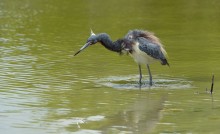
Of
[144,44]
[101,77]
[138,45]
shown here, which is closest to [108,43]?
[138,45]

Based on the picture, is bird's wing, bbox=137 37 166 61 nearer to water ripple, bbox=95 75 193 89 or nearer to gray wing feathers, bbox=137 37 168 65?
gray wing feathers, bbox=137 37 168 65

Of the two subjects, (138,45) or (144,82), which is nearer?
(138,45)

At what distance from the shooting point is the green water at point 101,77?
10148 mm

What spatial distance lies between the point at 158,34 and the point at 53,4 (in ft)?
29.2

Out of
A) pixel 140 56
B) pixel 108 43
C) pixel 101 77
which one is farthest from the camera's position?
pixel 101 77

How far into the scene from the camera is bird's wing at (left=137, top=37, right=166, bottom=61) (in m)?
13.4

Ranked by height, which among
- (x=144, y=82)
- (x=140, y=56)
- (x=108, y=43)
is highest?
(x=108, y=43)

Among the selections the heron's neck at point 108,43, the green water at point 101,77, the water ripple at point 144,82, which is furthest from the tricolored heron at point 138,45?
the green water at point 101,77

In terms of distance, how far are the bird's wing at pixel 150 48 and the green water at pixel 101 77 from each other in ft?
1.76

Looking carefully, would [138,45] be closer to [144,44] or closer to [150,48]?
[144,44]

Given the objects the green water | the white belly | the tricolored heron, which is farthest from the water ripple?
the white belly

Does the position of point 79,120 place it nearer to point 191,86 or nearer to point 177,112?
point 177,112

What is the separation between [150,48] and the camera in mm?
13383

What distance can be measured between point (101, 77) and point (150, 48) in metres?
1.30
